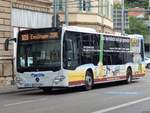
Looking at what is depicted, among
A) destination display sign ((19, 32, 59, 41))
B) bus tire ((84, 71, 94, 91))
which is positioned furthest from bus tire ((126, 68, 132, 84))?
destination display sign ((19, 32, 59, 41))

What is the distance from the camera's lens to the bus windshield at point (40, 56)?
24828mm

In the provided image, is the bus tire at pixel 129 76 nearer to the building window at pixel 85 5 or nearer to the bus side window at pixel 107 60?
the bus side window at pixel 107 60

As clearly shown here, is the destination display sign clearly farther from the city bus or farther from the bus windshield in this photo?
the bus windshield

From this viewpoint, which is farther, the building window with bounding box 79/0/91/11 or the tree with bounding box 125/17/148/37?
the tree with bounding box 125/17/148/37

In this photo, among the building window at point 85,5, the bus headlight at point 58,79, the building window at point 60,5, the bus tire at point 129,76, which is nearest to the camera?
the bus headlight at point 58,79

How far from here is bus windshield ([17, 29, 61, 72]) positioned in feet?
81.5

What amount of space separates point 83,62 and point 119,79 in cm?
525

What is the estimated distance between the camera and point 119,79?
103 feet

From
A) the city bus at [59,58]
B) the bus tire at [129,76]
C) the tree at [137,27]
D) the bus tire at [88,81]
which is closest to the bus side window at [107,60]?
the city bus at [59,58]

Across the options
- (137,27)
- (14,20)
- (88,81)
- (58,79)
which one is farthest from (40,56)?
(137,27)

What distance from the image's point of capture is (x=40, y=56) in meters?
25.1

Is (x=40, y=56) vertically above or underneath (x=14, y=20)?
underneath

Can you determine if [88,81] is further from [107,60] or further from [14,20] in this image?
[14,20]

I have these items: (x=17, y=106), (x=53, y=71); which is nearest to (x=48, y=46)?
(x=53, y=71)
